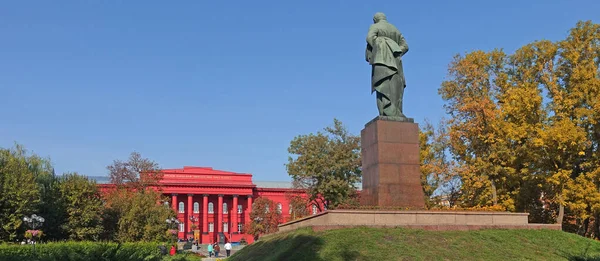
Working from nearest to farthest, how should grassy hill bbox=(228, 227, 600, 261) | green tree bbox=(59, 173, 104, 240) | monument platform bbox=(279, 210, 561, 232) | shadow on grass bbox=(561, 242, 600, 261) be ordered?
1. grassy hill bbox=(228, 227, 600, 261)
2. shadow on grass bbox=(561, 242, 600, 261)
3. monument platform bbox=(279, 210, 561, 232)
4. green tree bbox=(59, 173, 104, 240)

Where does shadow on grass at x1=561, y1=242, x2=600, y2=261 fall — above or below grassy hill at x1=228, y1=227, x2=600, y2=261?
below

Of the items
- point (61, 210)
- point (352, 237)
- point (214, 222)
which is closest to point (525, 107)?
point (352, 237)

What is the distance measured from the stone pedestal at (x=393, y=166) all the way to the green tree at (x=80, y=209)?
25.4 metres

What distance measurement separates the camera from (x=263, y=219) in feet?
187

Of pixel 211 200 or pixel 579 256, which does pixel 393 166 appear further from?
pixel 211 200

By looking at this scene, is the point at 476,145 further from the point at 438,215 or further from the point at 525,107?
the point at 438,215

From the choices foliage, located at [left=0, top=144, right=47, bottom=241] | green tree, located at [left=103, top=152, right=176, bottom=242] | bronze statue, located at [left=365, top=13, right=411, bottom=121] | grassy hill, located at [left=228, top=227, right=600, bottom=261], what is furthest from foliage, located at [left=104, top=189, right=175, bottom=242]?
bronze statue, located at [left=365, top=13, right=411, bottom=121]

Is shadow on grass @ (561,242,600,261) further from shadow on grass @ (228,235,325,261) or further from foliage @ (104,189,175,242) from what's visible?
foliage @ (104,189,175,242)

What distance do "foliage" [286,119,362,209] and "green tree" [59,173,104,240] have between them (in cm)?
1392

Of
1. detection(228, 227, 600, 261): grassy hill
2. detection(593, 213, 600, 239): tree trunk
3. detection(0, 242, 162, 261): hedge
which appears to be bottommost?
detection(0, 242, 162, 261): hedge

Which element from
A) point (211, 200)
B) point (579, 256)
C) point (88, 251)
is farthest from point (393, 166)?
point (211, 200)

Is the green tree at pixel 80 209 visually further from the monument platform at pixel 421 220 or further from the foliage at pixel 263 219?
the monument platform at pixel 421 220

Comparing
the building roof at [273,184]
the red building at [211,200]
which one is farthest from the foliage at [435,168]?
the building roof at [273,184]

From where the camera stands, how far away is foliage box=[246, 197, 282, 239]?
55.4 meters
